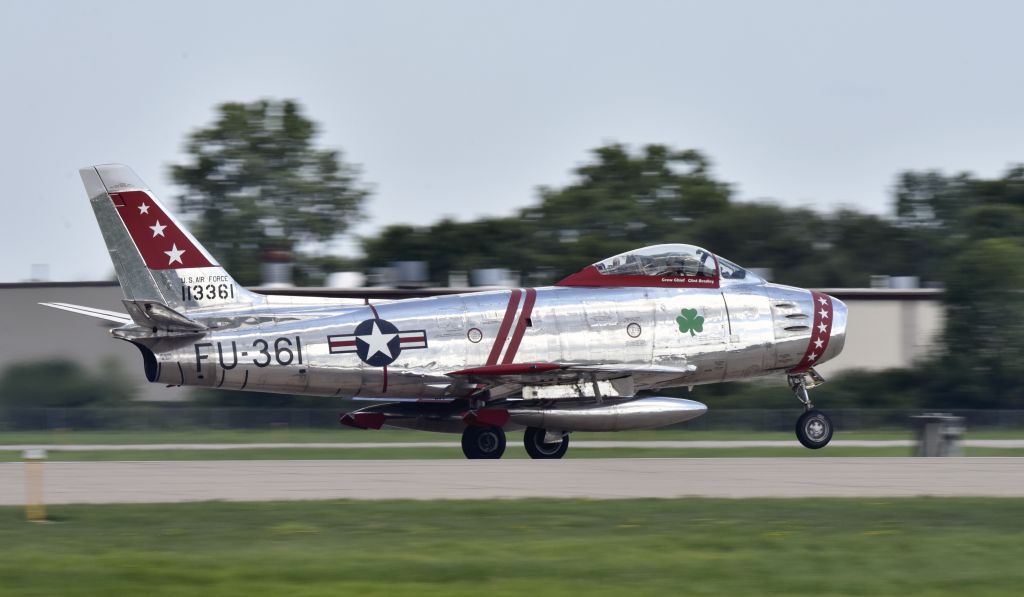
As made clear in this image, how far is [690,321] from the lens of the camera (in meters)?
25.7

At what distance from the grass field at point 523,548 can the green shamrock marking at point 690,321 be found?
9.22 metres

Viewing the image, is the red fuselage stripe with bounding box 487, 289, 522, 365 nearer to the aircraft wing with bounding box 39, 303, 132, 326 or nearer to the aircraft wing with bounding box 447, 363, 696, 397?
the aircraft wing with bounding box 447, 363, 696, 397

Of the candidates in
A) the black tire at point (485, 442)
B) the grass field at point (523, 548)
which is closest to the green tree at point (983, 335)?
the black tire at point (485, 442)

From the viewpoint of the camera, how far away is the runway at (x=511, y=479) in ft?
57.4

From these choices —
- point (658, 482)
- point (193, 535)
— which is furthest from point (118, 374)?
point (193, 535)

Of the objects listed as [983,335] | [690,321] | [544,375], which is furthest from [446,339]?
[983,335]

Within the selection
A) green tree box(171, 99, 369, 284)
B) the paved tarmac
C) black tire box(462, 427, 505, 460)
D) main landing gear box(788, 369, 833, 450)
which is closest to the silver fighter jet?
black tire box(462, 427, 505, 460)

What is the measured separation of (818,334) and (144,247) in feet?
42.3

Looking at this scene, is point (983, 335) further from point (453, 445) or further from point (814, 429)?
point (453, 445)

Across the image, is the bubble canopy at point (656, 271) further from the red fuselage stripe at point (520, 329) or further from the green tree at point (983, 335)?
the green tree at point (983, 335)

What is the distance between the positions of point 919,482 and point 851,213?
222 feet

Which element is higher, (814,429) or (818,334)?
(818,334)

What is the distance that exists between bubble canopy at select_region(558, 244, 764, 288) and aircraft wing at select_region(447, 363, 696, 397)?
177 cm

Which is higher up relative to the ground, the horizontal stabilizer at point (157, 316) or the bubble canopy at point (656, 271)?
the bubble canopy at point (656, 271)
